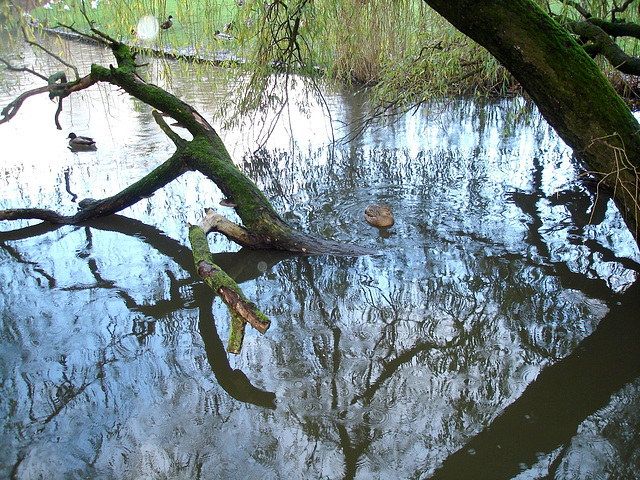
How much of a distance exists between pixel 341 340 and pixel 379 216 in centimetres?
194

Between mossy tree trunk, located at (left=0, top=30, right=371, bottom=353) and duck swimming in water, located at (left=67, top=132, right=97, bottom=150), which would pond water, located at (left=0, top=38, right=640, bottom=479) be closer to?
mossy tree trunk, located at (left=0, top=30, right=371, bottom=353)

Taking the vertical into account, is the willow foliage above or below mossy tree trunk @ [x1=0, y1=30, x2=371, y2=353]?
above

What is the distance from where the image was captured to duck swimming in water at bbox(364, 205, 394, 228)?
17.2 feet

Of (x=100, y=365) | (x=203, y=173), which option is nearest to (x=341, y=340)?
(x=100, y=365)

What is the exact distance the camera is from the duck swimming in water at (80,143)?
8088mm

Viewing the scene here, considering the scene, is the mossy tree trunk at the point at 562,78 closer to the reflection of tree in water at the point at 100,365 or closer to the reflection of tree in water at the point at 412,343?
the reflection of tree in water at the point at 412,343

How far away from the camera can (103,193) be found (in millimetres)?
6512

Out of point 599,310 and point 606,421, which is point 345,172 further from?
point 606,421

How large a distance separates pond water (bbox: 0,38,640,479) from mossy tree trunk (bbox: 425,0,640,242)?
1.14 meters

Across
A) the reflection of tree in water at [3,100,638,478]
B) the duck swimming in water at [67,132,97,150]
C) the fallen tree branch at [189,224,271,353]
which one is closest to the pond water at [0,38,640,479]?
the reflection of tree in water at [3,100,638,478]

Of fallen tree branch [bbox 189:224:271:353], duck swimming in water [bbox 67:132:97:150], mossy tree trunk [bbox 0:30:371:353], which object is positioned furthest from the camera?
duck swimming in water [bbox 67:132:97:150]

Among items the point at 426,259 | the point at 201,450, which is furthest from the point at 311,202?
the point at 201,450

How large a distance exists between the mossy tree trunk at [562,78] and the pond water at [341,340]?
1.14 meters

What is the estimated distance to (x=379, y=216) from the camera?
5.24 m
